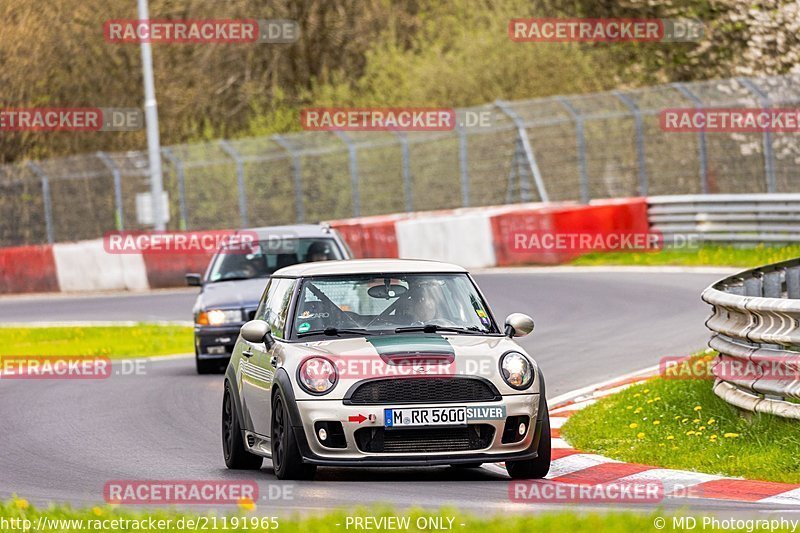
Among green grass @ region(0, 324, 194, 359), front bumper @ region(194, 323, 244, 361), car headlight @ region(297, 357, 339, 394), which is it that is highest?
car headlight @ region(297, 357, 339, 394)

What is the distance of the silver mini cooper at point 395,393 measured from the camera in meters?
9.91

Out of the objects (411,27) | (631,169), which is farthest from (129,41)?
(631,169)

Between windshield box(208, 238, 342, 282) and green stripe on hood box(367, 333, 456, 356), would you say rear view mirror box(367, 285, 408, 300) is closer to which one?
green stripe on hood box(367, 333, 456, 356)

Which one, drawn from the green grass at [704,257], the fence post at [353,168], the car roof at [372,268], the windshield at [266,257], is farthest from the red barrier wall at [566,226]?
the car roof at [372,268]

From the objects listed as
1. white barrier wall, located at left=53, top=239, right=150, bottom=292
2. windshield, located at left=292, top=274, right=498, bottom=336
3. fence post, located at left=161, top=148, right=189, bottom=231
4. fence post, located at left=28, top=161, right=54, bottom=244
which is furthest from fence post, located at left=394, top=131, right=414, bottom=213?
windshield, located at left=292, top=274, right=498, bottom=336

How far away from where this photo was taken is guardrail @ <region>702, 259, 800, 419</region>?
34.8ft

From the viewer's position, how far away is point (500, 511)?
337 inches

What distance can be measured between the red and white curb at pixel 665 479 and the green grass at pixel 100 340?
1088 cm

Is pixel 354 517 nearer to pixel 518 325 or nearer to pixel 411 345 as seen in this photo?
pixel 411 345

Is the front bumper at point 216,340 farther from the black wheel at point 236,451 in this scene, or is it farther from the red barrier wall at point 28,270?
the red barrier wall at point 28,270

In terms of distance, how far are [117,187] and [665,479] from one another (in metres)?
27.5

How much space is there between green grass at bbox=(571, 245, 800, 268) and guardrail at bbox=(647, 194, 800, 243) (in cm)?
22

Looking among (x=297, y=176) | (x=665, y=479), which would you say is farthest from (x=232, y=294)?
(x=297, y=176)

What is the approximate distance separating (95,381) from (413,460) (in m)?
9.40
